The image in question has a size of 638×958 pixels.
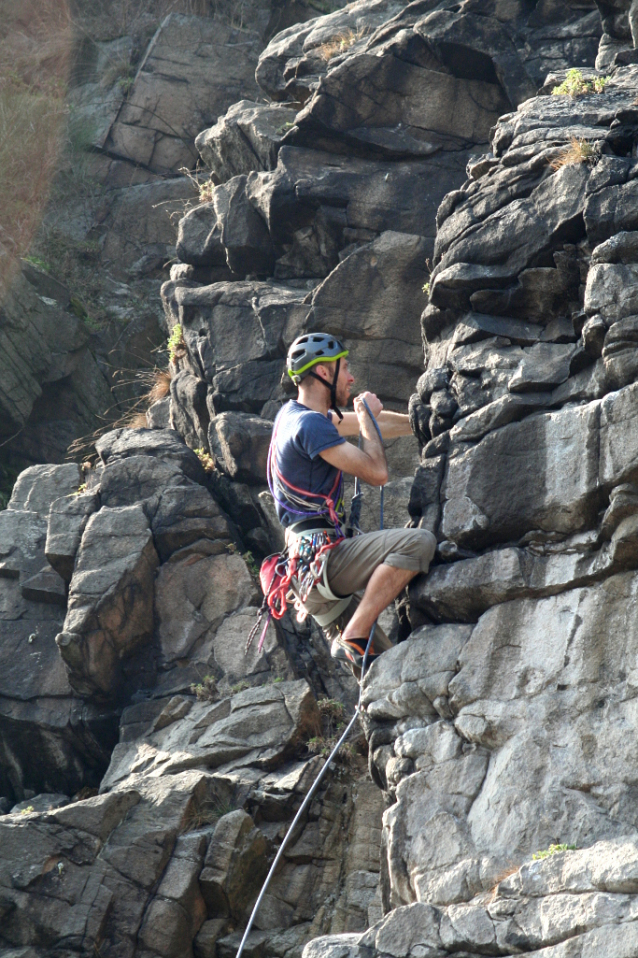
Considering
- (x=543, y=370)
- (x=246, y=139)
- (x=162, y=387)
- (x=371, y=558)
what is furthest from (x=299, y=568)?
(x=246, y=139)

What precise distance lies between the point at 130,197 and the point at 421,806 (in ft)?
60.4

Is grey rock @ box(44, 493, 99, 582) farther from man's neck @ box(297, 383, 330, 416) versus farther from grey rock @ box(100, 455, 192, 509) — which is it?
man's neck @ box(297, 383, 330, 416)

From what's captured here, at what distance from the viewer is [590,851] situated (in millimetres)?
6367

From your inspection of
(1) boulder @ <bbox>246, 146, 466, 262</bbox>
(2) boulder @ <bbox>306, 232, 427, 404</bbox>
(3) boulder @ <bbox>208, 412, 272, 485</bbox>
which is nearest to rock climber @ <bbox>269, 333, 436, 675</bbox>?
(3) boulder @ <bbox>208, 412, 272, 485</bbox>

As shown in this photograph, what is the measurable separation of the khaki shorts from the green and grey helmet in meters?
1.55

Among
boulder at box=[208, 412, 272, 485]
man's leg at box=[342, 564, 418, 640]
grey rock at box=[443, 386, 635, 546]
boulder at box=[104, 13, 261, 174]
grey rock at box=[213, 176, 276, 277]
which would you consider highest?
boulder at box=[104, 13, 261, 174]

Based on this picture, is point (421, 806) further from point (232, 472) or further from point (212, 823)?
point (232, 472)

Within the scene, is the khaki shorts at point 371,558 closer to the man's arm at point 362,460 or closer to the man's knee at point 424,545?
the man's knee at point 424,545

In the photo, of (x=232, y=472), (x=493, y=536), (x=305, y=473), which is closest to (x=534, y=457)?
(x=493, y=536)

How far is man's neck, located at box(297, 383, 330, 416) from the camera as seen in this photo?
8875 millimetres

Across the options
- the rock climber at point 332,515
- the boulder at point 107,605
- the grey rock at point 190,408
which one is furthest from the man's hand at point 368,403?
the grey rock at point 190,408

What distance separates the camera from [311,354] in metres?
8.83

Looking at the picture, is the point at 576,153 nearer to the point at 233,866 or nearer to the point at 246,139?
the point at 233,866

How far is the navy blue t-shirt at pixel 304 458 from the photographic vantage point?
8.41 metres
